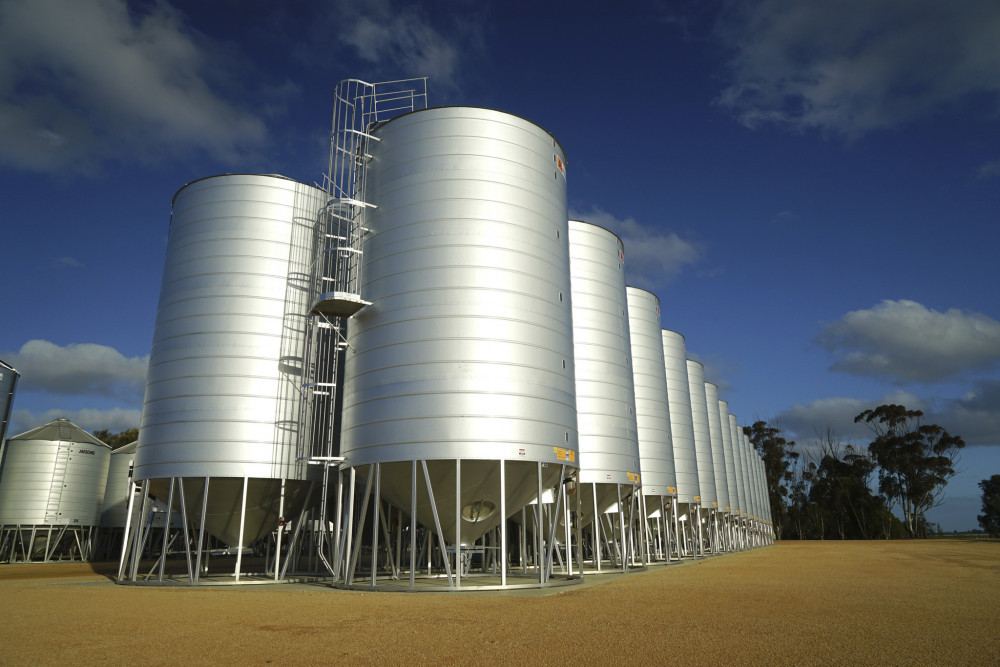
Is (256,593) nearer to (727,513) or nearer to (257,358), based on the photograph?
(257,358)

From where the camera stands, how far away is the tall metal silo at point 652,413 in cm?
3688

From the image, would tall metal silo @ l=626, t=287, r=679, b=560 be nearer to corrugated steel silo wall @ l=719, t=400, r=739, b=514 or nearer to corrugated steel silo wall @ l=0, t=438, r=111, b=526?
corrugated steel silo wall @ l=719, t=400, r=739, b=514

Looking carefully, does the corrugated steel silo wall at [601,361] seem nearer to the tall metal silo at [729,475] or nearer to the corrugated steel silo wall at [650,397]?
the corrugated steel silo wall at [650,397]

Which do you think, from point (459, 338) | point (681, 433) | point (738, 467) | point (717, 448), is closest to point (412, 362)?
point (459, 338)

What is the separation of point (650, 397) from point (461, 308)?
21392 millimetres

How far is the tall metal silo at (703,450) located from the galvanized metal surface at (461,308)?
30.3 m

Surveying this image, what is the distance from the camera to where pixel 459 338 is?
2041 centimetres

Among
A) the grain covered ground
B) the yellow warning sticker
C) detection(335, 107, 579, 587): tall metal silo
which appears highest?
detection(335, 107, 579, 587): tall metal silo

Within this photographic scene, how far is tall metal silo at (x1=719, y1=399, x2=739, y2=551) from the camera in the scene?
2362 inches

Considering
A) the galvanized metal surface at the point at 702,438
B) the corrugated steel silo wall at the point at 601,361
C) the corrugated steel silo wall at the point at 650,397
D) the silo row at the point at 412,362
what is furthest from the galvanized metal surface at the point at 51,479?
the galvanized metal surface at the point at 702,438

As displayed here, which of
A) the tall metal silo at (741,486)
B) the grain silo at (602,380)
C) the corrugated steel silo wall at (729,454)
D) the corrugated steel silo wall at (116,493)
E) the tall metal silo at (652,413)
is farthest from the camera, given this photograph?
the tall metal silo at (741,486)

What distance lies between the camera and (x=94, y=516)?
166ft

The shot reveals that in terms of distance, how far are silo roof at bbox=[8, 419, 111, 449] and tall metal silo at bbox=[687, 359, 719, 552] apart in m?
49.2

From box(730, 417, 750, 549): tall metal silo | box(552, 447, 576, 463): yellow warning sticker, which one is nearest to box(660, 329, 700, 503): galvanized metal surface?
box(552, 447, 576, 463): yellow warning sticker
